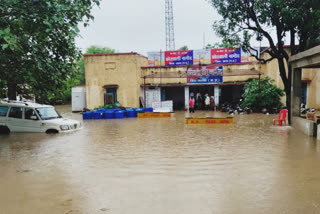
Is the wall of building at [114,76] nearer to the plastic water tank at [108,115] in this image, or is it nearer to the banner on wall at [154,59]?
the banner on wall at [154,59]

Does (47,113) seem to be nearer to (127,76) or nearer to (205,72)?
(127,76)

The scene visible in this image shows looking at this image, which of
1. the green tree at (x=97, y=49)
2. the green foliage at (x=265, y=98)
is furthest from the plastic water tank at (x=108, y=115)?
the green tree at (x=97, y=49)

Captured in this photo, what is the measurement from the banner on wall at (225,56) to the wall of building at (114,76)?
24.9 feet

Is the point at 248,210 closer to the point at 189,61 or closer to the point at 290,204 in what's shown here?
the point at 290,204

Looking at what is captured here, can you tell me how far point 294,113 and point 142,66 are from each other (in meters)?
16.6

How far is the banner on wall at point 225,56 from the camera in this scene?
26562mm

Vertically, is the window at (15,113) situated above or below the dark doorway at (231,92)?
below

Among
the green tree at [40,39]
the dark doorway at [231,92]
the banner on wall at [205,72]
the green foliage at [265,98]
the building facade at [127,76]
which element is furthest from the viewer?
the dark doorway at [231,92]

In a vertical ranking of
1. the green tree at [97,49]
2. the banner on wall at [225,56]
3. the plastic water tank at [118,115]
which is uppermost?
the green tree at [97,49]

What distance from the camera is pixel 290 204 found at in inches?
185

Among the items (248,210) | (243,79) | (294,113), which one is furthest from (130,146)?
(243,79)

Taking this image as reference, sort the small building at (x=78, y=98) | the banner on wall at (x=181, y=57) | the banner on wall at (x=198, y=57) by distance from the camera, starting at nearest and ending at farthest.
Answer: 1. the banner on wall at (x=198, y=57)
2. the banner on wall at (x=181, y=57)
3. the small building at (x=78, y=98)

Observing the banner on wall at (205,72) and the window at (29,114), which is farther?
the banner on wall at (205,72)

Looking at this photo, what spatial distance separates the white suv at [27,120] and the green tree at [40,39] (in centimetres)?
204
